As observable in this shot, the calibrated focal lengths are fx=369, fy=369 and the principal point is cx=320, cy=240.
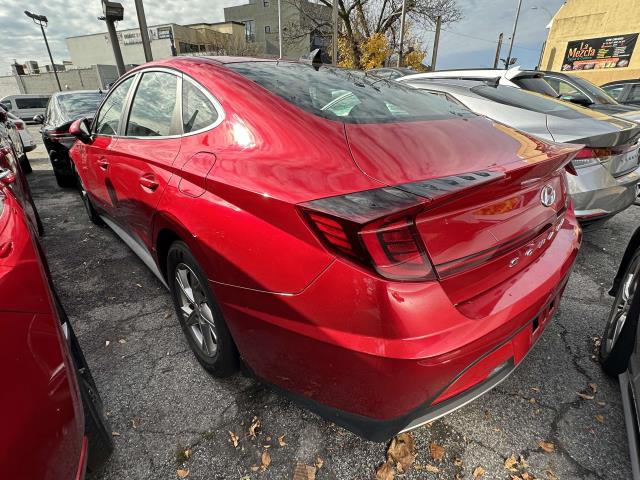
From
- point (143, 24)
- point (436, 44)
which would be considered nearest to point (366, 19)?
point (436, 44)

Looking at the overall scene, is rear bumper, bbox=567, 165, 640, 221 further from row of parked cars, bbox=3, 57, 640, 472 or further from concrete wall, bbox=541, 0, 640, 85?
concrete wall, bbox=541, 0, 640, 85

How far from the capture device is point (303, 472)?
1.57 m

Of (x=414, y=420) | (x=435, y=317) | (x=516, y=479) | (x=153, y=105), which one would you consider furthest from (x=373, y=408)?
(x=153, y=105)

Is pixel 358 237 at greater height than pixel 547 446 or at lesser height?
greater

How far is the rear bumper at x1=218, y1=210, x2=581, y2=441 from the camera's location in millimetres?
1104

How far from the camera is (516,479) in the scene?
1536mm

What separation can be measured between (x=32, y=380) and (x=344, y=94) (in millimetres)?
1694

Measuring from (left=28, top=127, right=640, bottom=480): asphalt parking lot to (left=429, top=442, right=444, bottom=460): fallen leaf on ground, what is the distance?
0.01 metres

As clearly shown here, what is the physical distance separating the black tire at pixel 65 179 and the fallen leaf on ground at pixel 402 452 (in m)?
6.52

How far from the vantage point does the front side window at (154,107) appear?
2018mm

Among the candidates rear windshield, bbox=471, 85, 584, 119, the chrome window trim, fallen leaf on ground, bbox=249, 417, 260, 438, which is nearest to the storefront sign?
rear windshield, bbox=471, 85, 584, 119

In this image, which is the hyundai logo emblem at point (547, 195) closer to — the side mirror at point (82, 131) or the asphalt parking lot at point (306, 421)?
the asphalt parking lot at point (306, 421)

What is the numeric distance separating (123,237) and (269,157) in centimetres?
210

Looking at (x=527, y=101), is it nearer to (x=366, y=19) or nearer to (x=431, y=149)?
(x=431, y=149)
